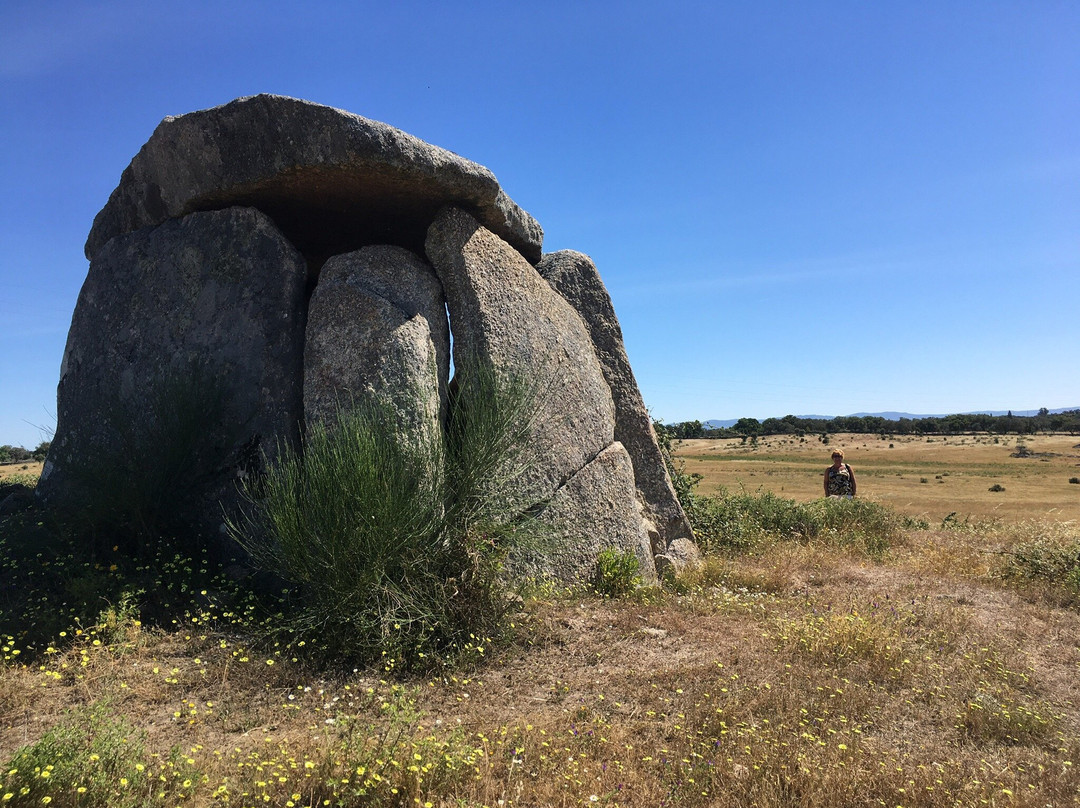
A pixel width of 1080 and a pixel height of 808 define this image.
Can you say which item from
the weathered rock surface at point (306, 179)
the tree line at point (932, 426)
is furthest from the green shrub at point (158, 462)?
the tree line at point (932, 426)

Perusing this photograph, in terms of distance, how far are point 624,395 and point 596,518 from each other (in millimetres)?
2218

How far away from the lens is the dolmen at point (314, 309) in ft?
23.1

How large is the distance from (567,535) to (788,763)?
365cm

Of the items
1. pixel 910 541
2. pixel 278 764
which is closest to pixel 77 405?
pixel 278 764

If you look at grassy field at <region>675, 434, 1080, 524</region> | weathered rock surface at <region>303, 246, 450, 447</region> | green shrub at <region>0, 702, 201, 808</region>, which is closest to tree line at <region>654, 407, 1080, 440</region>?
grassy field at <region>675, 434, 1080, 524</region>

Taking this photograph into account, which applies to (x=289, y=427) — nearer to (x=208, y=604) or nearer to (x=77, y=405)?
(x=208, y=604)

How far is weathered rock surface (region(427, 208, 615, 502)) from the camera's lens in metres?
7.53

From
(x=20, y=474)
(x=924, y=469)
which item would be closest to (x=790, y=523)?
(x=20, y=474)

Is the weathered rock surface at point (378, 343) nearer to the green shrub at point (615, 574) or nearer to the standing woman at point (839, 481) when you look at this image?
the green shrub at point (615, 574)

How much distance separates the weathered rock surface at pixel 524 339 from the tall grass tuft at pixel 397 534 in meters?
0.97

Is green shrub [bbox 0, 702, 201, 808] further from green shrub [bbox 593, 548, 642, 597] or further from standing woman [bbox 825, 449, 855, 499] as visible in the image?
standing woman [bbox 825, 449, 855, 499]

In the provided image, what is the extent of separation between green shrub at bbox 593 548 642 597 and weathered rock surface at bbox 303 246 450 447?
2.29m

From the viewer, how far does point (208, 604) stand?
240 inches

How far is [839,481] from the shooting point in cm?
1338
